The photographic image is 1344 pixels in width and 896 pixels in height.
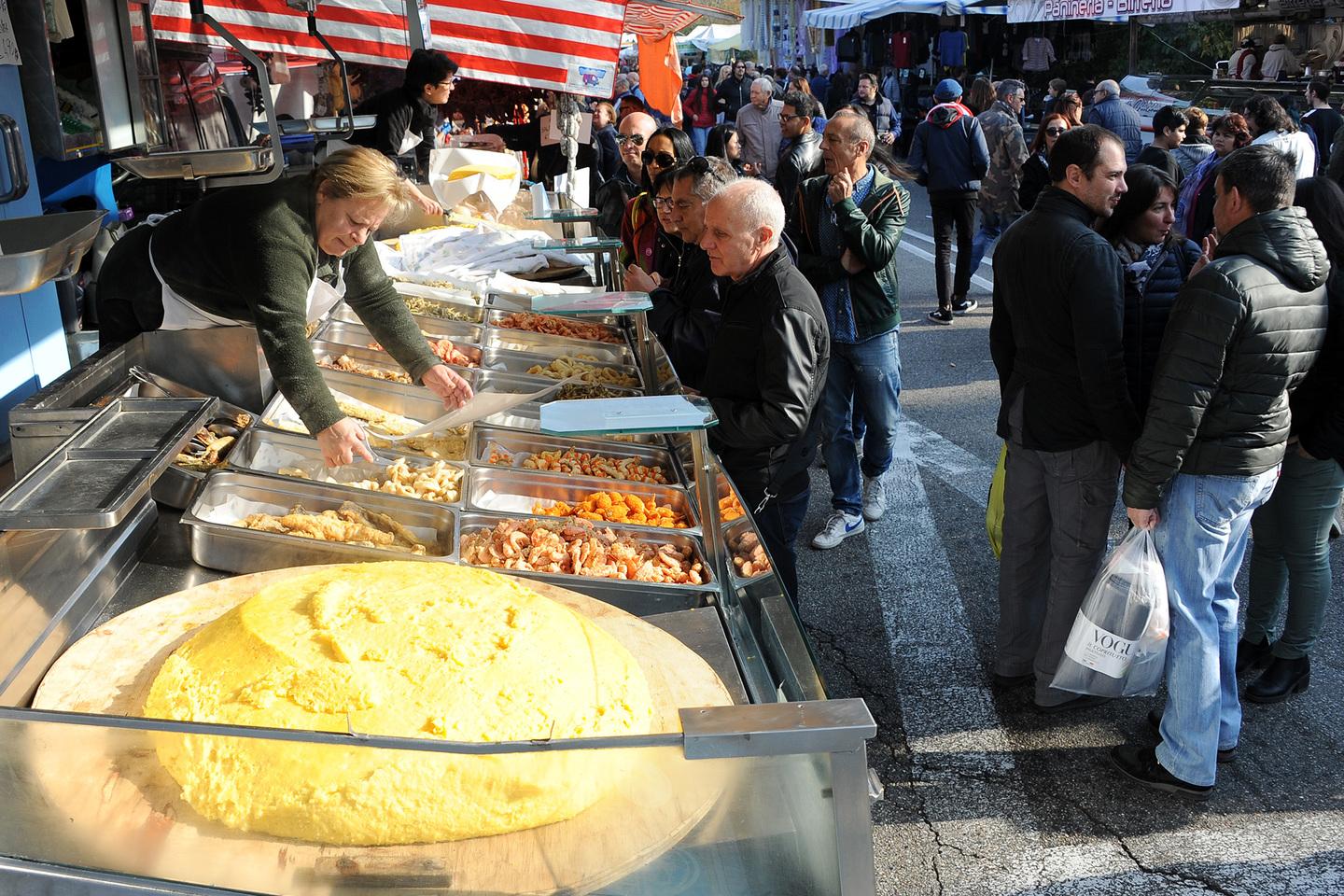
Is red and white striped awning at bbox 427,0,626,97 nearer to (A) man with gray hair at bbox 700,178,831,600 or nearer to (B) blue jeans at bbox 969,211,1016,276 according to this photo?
(A) man with gray hair at bbox 700,178,831,600

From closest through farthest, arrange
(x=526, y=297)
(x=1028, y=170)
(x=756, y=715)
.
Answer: (x=756, y=715) < (x=526, y=297) < (x=1028, y=170)

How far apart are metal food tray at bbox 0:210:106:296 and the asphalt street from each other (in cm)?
248

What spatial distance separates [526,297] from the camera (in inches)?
223

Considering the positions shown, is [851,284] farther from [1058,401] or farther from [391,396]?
[391,396]

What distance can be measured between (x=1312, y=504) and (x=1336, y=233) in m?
0.88

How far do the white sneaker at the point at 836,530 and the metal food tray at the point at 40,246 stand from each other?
11.5ft

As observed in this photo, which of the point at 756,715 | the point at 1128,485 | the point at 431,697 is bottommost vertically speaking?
the point at 1128,485

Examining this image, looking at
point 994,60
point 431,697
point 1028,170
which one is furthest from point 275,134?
point 994,60

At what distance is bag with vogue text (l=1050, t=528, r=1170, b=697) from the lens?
324 cm

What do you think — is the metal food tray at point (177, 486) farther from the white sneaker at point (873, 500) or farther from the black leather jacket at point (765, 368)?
the white sneaker at point (873, 500)

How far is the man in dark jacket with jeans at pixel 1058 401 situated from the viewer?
3.36m

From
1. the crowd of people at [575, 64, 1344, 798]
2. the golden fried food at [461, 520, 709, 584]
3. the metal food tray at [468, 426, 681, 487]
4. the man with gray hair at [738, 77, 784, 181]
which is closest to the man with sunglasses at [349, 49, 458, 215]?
the crowd of people at [575, 64, 1344, 798]

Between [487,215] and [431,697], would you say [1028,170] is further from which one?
[431,697]

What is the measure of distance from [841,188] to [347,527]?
3.05 m
